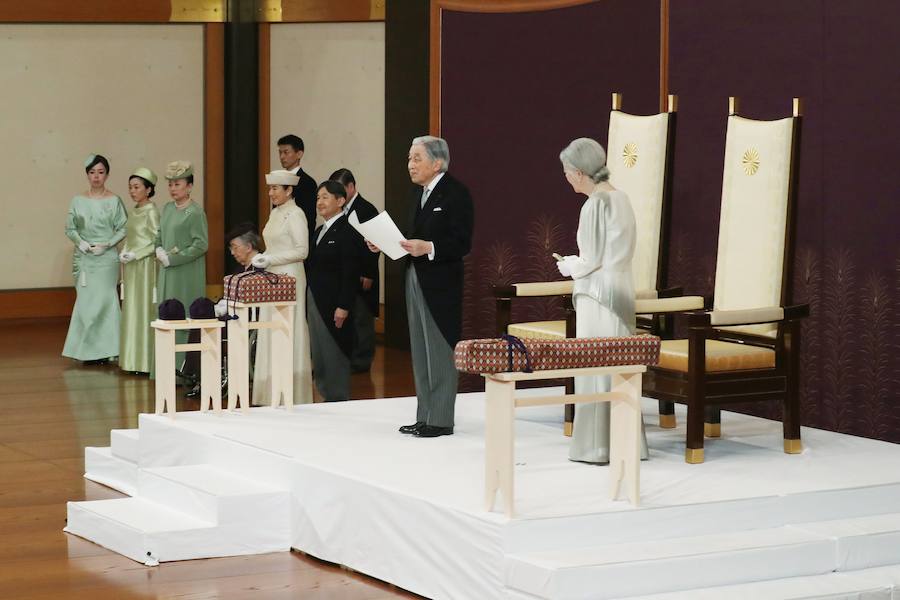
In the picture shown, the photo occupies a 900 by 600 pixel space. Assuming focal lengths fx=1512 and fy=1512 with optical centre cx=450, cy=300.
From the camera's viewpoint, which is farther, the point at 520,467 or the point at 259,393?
the point at 259,393

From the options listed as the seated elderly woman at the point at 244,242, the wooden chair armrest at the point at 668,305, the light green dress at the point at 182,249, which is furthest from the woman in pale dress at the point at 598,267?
the light green dress at the point at 182,249

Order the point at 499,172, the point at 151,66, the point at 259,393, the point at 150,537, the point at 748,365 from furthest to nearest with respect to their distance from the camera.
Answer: the point at 151,66
the point at 499,172
the point at 259,393
the point at 748,365
the point at 150,537

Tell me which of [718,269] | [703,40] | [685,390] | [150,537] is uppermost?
[703,40]

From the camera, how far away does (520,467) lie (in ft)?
18.0

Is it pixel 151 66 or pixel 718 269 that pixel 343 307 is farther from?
pixel 151 66

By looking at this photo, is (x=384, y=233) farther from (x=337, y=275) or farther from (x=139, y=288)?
(x=139, y=288)

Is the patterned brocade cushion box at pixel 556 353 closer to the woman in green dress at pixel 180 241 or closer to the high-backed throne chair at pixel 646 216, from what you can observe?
the high-backed throne chair at pixel 646 216

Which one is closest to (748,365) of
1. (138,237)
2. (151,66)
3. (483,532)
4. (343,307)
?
(483,532)

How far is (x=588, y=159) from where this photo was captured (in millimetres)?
5453

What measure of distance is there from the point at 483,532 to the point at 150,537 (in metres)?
1.35

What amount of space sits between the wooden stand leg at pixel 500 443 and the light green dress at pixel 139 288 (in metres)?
5.39

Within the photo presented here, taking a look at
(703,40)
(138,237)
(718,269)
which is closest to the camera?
(718,269)

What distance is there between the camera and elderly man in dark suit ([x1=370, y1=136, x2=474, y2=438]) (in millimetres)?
6055

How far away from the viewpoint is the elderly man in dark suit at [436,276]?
19.9 ft
